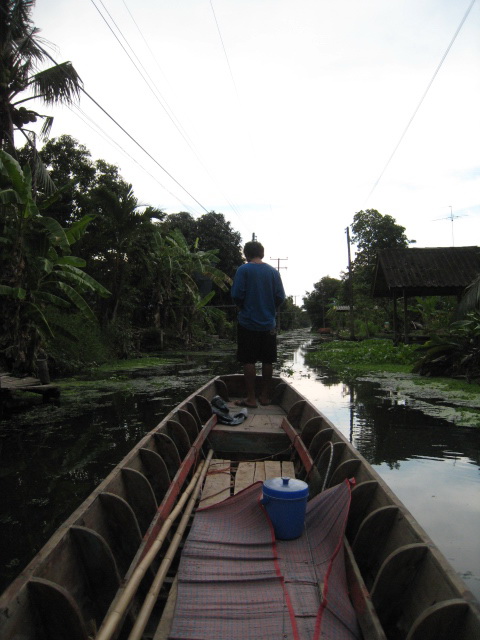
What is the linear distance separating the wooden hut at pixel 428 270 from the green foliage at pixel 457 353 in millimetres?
5855

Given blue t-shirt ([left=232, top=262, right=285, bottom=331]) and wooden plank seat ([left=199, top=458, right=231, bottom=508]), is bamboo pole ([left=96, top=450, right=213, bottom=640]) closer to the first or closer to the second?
wooden plank seat ([left=199, top=458, right=231, bottom=508])

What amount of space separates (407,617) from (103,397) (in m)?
8.36

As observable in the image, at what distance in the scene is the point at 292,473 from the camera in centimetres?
404

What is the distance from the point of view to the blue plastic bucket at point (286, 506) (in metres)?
2.63

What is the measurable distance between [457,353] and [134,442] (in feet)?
27.6

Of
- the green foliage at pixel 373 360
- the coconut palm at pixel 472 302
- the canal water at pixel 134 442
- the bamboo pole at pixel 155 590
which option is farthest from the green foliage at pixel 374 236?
the bamboo pole at pixel 155 590

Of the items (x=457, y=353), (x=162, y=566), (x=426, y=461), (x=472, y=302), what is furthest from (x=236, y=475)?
(x=472, y=302)

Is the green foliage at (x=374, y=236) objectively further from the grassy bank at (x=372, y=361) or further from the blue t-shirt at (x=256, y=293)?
the blue t-shirt at (x=256, y=293)

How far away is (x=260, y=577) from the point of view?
230cm

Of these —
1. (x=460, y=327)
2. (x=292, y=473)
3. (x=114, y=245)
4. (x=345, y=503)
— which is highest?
(x=114, y=245)

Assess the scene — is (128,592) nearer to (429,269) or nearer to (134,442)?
(134,442)

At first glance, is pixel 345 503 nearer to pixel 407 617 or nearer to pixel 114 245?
pixel 407 617

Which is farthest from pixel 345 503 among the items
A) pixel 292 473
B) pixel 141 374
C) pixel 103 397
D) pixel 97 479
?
pixel 141 374

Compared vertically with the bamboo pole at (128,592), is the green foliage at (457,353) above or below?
above
